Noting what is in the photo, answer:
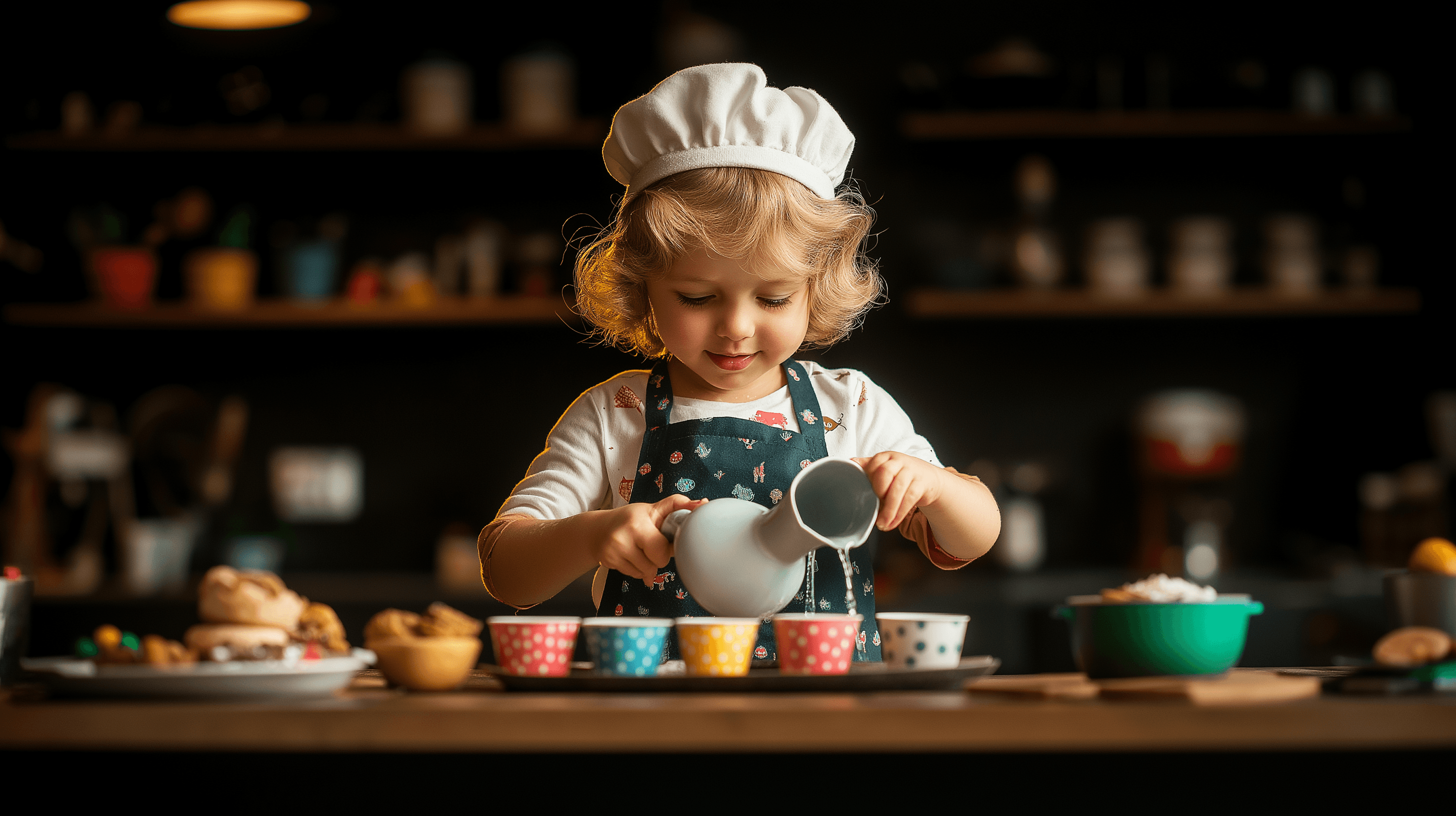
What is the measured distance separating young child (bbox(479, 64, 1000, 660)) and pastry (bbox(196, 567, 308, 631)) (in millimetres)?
243

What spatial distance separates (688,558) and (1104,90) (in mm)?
2422

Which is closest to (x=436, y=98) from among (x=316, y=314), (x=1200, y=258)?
(x=316, y=314)

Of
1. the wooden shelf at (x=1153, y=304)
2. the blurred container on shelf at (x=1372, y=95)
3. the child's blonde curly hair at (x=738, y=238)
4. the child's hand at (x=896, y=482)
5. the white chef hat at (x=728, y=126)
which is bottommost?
the child's hand at (x=896, y=482)

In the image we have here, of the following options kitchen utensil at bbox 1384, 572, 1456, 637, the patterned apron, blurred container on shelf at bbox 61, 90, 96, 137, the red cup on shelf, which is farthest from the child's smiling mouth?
blurred container on shelf at bbox 61, 90, 96, 137

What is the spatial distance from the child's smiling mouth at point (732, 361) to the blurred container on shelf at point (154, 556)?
2063mm

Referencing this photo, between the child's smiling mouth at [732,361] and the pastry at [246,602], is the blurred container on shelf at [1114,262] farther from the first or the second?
the pastry at [246,602]

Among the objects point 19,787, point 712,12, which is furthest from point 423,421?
point 19,787

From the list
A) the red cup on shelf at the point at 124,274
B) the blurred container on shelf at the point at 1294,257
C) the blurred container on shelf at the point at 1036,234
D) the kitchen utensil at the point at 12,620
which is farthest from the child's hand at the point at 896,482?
the red cup on shelf at the point at 124,274

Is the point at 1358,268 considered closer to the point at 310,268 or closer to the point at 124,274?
the point at 310,268

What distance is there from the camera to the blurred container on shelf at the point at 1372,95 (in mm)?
2910

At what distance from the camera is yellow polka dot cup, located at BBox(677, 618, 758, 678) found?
0.85 m

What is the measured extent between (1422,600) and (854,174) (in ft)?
7.35

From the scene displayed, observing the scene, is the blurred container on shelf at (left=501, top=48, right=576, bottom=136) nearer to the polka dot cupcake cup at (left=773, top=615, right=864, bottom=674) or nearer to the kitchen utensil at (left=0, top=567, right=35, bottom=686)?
the kitchen utensil at (left=0, top=567, right=35, bottom=686)

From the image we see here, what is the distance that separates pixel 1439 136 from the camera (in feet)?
9.61
